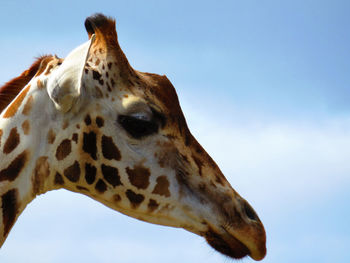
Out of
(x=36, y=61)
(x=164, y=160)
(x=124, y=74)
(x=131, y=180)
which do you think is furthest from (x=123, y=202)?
(x=36, y=61)

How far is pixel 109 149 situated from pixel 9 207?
875 mm

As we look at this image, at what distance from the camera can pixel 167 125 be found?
4.37 metres

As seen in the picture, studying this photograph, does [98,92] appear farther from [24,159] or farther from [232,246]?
[232,246]

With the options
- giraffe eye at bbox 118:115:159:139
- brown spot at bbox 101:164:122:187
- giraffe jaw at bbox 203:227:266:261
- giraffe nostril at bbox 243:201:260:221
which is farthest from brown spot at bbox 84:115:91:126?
giraffe nostril at bbox 243:201:260:221

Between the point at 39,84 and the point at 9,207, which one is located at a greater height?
the point at 39,84

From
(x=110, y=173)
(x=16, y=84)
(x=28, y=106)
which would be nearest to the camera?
(x=110, y=173)

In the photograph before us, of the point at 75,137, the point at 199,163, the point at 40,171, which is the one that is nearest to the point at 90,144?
the point at 75,137

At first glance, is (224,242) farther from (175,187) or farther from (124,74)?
(124,74)

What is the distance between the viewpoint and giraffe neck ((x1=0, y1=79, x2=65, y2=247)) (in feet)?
13.5

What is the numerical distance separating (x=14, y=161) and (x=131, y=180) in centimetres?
91

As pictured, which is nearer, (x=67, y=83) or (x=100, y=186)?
(x=67, y=83)

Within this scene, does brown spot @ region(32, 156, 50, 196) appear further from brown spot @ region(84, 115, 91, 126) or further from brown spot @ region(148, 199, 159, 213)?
brown spot @ region(148, 199, 159, 213)

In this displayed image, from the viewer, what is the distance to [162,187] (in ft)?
13.8

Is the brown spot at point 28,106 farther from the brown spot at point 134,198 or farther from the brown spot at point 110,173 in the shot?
the brown spot at point 134,198
